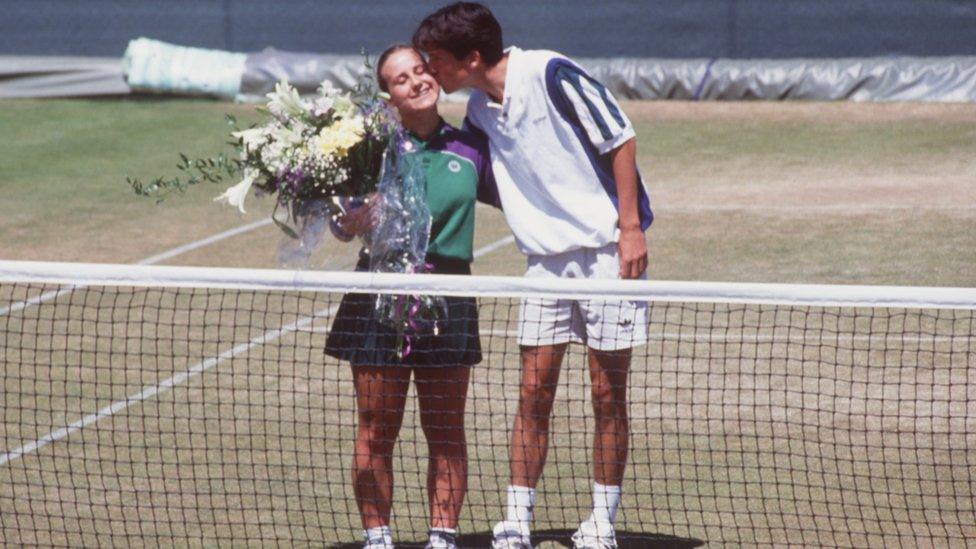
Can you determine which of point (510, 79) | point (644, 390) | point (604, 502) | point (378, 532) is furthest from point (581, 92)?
point (644, 390)

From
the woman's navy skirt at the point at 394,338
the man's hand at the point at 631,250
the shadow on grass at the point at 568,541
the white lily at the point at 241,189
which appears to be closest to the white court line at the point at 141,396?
the shadow on grass at the point at 568,541

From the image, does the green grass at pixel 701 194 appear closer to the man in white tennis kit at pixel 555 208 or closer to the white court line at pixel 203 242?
the white court line at pixel 203 242

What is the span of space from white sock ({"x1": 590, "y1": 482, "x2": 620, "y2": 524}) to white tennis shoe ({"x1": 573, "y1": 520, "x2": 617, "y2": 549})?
0.08ft

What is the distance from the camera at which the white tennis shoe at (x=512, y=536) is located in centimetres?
589

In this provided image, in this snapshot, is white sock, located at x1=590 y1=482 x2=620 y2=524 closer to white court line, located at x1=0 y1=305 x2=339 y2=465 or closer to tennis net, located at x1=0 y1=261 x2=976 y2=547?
tennis net, located at x1=0 y1=261 x2=976 y2=547

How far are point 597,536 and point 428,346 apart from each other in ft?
3.45

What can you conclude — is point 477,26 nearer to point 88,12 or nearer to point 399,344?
point 399,344

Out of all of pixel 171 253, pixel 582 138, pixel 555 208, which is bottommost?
pixel 171 253

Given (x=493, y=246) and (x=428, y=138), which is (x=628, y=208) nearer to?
(x=428, y=138)

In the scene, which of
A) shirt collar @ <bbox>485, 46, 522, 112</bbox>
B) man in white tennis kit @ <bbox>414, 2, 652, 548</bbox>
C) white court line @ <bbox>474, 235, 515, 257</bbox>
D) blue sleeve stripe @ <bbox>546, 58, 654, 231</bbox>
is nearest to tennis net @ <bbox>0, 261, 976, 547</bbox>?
man in white tennis kit @ <bbox>414, 2, 652, 548</bbox>

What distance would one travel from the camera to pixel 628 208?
18.3ft

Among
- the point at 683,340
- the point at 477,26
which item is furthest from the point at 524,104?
the point at 683,340

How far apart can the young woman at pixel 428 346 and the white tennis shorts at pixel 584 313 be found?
0.25 meters

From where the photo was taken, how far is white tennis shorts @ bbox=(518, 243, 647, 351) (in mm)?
5754
